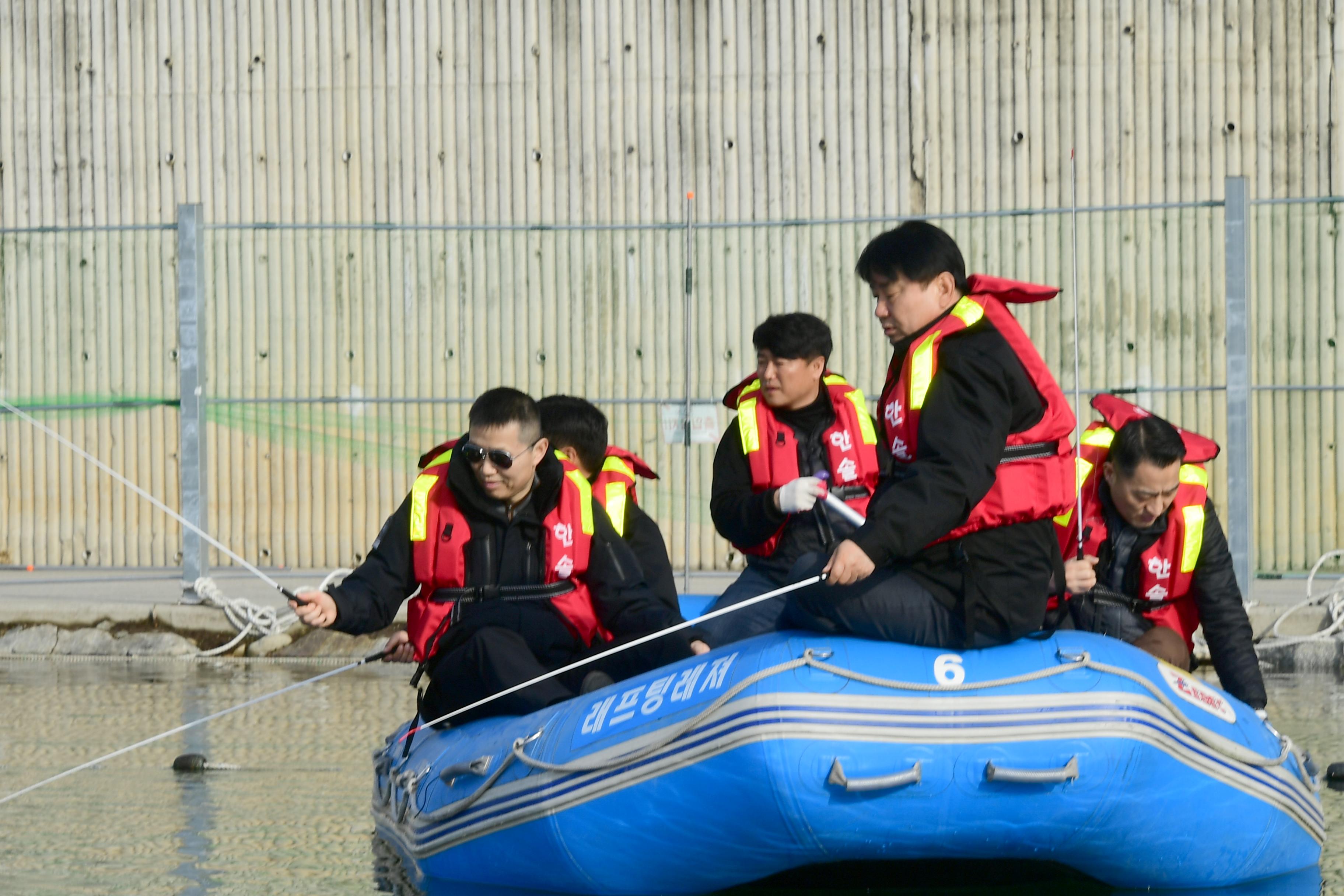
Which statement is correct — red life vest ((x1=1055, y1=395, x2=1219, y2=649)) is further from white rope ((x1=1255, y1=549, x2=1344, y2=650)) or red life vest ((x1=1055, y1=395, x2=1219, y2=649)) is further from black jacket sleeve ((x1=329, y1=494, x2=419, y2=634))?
white rope ((x1=1255, y1=549, x2=1344, y2=650))

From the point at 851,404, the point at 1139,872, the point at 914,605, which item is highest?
the point at 851,404

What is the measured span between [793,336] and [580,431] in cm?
91

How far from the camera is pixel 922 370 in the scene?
4066mm

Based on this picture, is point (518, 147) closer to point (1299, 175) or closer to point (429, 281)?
point (429, 281)

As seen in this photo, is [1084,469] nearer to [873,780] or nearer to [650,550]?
[650,550]

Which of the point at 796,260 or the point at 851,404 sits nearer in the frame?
the point at 851,404

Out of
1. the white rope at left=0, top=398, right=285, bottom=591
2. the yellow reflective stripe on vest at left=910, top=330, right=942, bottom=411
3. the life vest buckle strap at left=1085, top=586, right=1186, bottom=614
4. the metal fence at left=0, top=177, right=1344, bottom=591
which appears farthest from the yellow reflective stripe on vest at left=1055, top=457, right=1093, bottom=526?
the metal fence at left=0, top=177, right=1344, bottom=591

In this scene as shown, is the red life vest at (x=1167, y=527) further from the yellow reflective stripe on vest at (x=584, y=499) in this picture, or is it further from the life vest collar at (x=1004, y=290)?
the yellow reflective stripe on vest at (x=584, y=499)

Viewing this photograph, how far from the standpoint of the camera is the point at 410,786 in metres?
4.96

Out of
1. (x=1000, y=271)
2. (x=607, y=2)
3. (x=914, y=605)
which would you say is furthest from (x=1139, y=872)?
(x=607, y=2)

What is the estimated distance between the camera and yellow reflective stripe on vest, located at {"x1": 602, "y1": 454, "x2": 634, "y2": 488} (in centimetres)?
629

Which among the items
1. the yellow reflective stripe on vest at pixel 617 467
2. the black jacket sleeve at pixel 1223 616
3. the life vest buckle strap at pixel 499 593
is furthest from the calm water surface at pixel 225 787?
the yellow reflective stripe on vest at pixel 617 467

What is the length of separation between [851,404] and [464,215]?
20.0ft

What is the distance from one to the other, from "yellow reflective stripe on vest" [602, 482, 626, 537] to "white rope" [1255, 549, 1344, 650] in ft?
12.7
